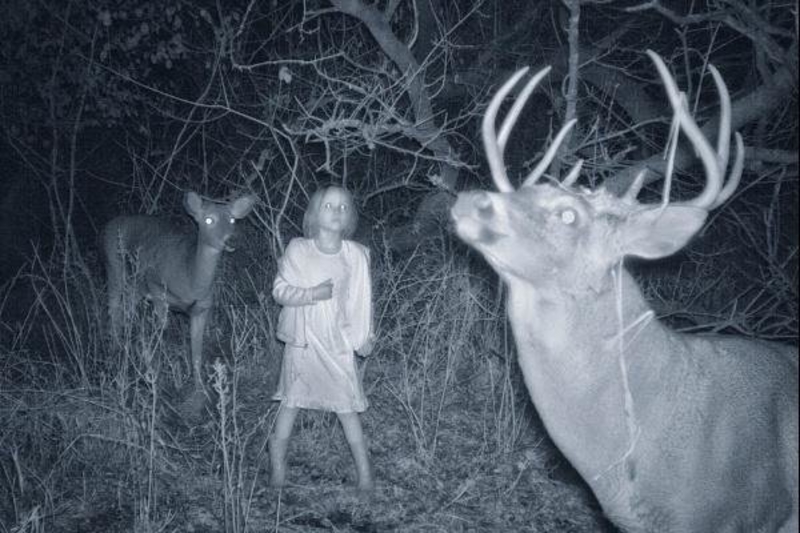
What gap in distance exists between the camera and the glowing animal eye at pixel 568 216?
117 inches

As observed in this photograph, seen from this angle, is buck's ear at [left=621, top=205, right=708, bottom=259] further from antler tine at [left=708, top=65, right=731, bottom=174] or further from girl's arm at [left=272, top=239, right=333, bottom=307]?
girl's arm at [left=272, top=239, right=333, bottom=307]

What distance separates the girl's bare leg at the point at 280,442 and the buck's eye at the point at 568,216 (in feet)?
7.52

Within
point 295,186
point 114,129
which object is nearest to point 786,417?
point 295,186

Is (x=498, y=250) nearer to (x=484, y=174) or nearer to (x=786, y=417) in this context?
(x=786, y=417)

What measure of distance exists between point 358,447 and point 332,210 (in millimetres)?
1579

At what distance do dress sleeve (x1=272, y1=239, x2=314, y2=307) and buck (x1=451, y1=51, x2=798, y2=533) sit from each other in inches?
60.8

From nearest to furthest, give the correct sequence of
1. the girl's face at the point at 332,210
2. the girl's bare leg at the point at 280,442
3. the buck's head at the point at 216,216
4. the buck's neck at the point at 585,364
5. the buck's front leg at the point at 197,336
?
the buck's neck at the point at 585,364, the girl's face at the point at 332,210, the girl's bare leg at the point at 280,442, the buck's front leg at the point at 197,336, the buck's head at the point at 216,216

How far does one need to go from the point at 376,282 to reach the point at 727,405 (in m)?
4.73

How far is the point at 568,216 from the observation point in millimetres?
2961

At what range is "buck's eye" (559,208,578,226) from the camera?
2.96m

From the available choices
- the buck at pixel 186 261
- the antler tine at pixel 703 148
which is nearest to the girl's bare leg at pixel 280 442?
the buck at pixel 186 261

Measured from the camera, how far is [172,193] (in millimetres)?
10375

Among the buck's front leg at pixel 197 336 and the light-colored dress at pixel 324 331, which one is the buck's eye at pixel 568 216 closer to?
the light-colored dress at pixel 324 331

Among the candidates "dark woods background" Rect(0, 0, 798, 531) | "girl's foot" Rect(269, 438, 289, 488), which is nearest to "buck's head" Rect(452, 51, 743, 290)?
"dark woods background" Rect(0, 0, 798, 531)
